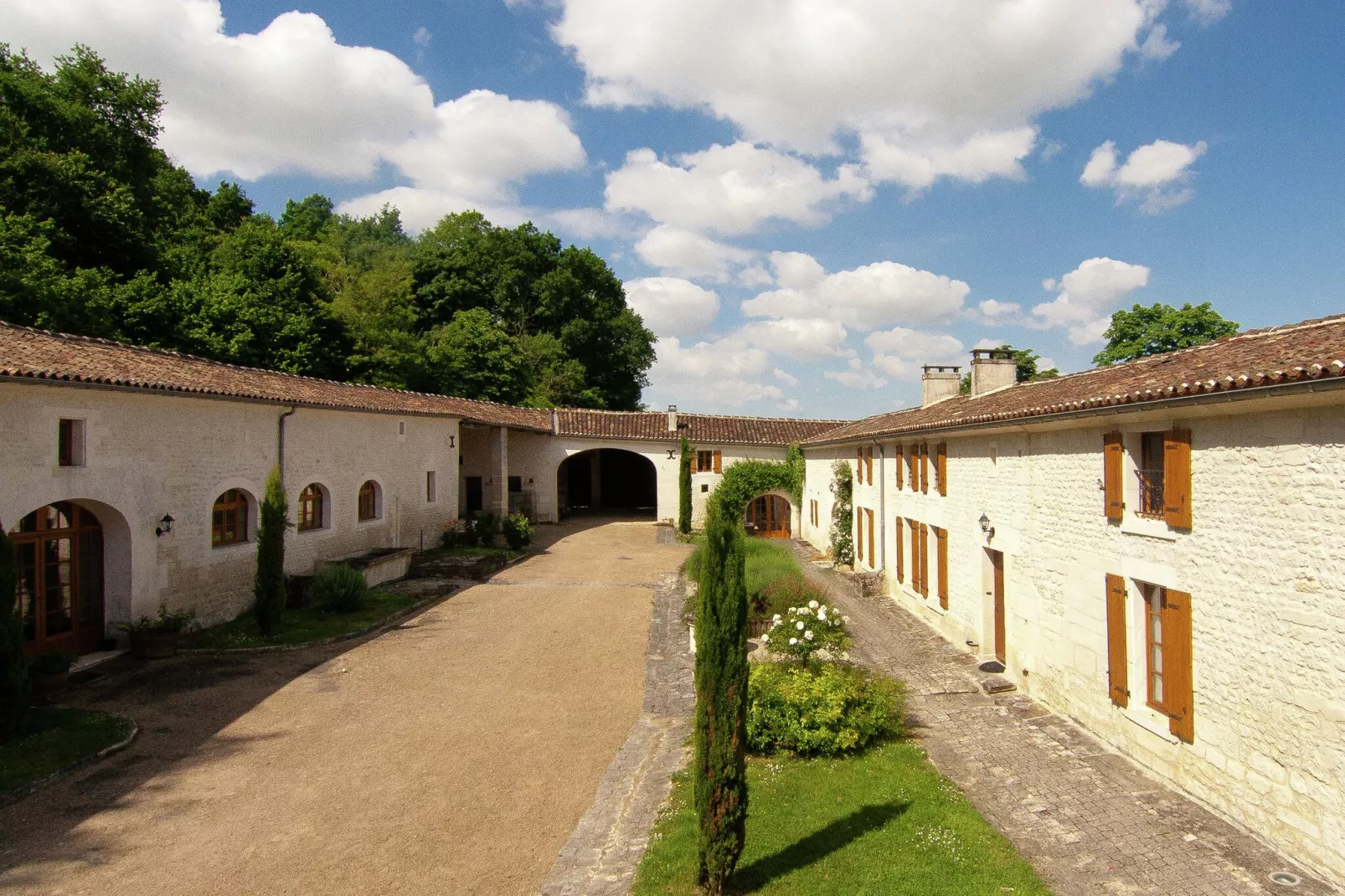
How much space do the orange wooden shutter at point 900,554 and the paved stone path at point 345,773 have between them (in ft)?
21.3

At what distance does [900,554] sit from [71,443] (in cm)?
1563

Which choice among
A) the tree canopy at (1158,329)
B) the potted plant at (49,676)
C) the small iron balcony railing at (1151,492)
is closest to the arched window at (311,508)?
the potted plant at (49,676)

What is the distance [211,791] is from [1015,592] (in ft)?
33.4

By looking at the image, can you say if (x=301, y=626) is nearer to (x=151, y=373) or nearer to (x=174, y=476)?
(x=174, y=476)

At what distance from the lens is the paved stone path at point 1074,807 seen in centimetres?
567

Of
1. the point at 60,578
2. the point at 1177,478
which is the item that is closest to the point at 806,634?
the point at 1177,478

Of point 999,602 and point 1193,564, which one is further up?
point 1193,564

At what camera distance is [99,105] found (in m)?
28.7

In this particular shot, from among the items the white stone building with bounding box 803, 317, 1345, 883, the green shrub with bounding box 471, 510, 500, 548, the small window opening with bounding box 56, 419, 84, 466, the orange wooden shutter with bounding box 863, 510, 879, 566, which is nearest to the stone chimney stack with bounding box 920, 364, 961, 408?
the orange wooden shutter with bounding box 863, 510, 879, 566

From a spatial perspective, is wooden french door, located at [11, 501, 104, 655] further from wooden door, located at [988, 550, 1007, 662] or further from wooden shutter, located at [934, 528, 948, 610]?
wooden shutter, located at [934, 528, 948, 610]

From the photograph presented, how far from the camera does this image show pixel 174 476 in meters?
12.2

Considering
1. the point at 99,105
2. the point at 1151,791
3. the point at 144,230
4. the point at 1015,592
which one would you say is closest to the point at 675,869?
the point at 1151,791

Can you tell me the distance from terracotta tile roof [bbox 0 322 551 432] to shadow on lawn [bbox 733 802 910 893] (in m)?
9.97

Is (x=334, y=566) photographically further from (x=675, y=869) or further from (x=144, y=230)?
(x=144, y=230)
